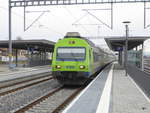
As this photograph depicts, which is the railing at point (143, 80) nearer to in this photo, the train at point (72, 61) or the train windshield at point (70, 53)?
the train at point (72, 61)

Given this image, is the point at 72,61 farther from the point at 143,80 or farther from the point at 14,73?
the point at 14,73

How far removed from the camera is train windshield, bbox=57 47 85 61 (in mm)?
16281

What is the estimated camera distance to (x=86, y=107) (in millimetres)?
9141

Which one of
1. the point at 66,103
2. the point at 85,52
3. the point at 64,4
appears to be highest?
the point at 64,4


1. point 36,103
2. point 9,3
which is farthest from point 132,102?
point 9,3

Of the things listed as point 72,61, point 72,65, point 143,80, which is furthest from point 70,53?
point 143,80

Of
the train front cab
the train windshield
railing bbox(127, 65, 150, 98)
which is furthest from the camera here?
the train windshield

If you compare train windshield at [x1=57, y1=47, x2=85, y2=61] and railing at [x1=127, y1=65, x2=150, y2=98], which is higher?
train windshield at [x1=57, y1=47, x2=85, y2=61]

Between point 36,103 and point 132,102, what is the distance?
353 centimetres

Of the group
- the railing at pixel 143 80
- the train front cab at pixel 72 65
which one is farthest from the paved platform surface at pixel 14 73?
the railing at pixel 143 80

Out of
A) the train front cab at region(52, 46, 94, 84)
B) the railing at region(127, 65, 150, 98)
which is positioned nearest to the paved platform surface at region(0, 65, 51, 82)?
the train front cab at region(52, 46, 94, 84)

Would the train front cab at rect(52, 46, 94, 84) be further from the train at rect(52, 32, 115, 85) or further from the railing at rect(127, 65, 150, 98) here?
the railing at rect(127, 65, 150, 98)

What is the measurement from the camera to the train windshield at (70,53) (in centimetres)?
1628

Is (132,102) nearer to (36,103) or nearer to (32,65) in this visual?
(36,103)
